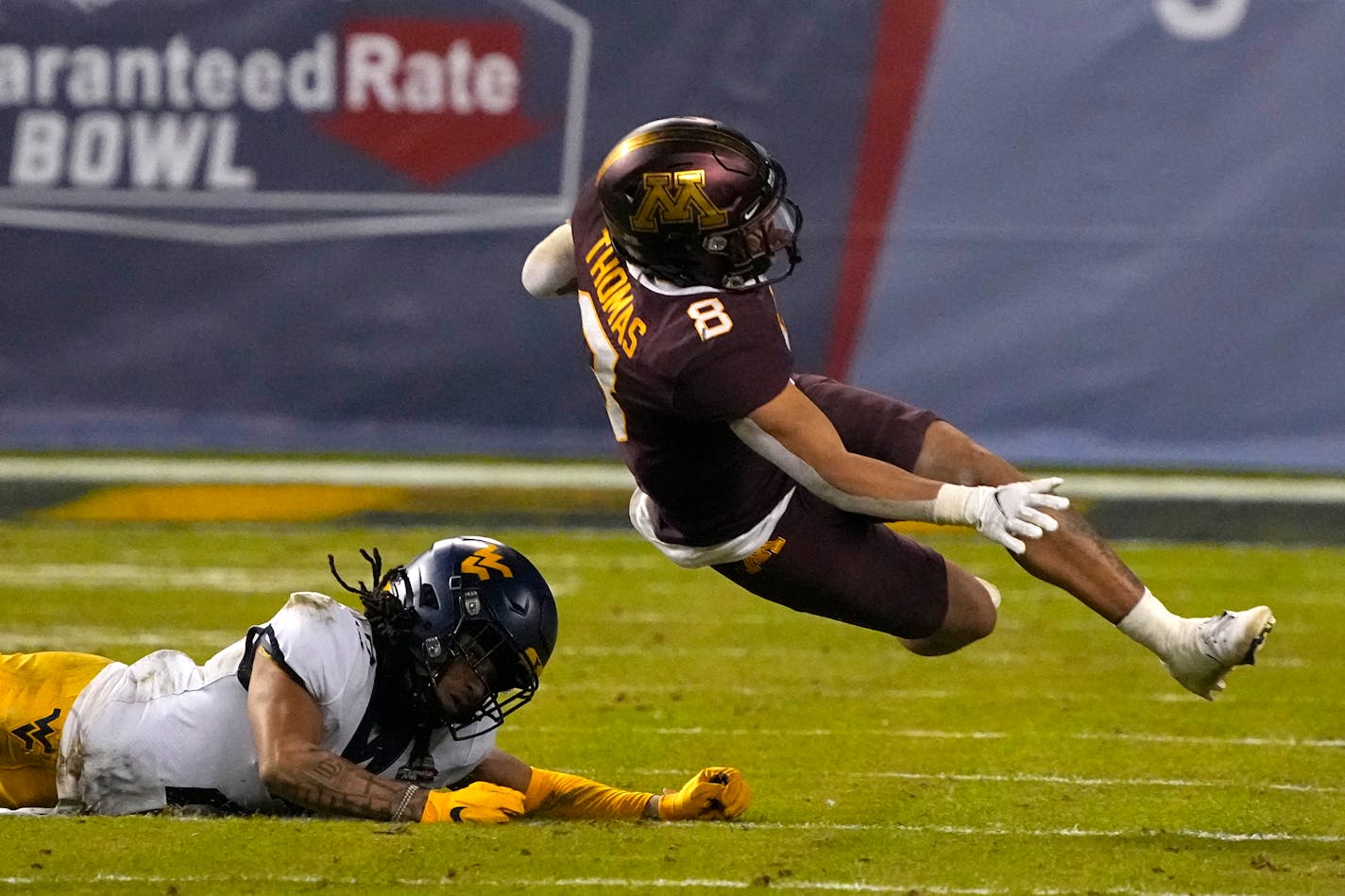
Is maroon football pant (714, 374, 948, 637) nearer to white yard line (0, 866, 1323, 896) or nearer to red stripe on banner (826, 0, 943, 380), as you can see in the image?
white yard line (0, 866, 1323, 896)

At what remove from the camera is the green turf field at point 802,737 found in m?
3.87

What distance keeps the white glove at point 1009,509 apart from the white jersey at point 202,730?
1258mm

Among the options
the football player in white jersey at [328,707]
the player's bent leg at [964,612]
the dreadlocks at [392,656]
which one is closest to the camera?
the football player in white jersey at [328,707]

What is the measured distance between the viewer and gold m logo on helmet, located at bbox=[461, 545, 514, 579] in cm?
427

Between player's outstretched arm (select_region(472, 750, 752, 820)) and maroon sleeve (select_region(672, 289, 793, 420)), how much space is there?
83 cm

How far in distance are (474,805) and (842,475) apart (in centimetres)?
103

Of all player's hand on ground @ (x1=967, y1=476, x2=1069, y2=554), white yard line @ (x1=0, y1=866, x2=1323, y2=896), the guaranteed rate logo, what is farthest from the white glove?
the guaranteed rate logo

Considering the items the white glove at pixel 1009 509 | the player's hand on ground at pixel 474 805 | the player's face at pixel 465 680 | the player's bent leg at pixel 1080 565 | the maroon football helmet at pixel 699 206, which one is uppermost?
the maroon football helmet at pixel 699 206

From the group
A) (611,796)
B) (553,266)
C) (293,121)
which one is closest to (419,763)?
(611,796)

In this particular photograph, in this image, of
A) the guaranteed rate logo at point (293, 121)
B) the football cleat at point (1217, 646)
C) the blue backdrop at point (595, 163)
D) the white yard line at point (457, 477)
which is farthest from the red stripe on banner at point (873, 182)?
the football cleat at point (1217, 646)

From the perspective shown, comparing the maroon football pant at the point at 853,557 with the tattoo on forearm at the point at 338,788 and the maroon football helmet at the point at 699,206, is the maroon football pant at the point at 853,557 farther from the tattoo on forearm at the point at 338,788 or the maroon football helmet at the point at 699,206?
the tattoo on forearm at the point at 338,788

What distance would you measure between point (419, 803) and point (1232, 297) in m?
6.75

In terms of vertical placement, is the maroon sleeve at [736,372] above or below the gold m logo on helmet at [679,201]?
below

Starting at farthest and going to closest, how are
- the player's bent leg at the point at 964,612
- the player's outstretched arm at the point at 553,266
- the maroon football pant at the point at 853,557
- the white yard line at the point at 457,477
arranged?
the white yard line at the point at 457,477, the player's outstretched arm at the point at 553,266, the player's bent leg at the point at 964,612, the maroon football pant at the point at 853,557
